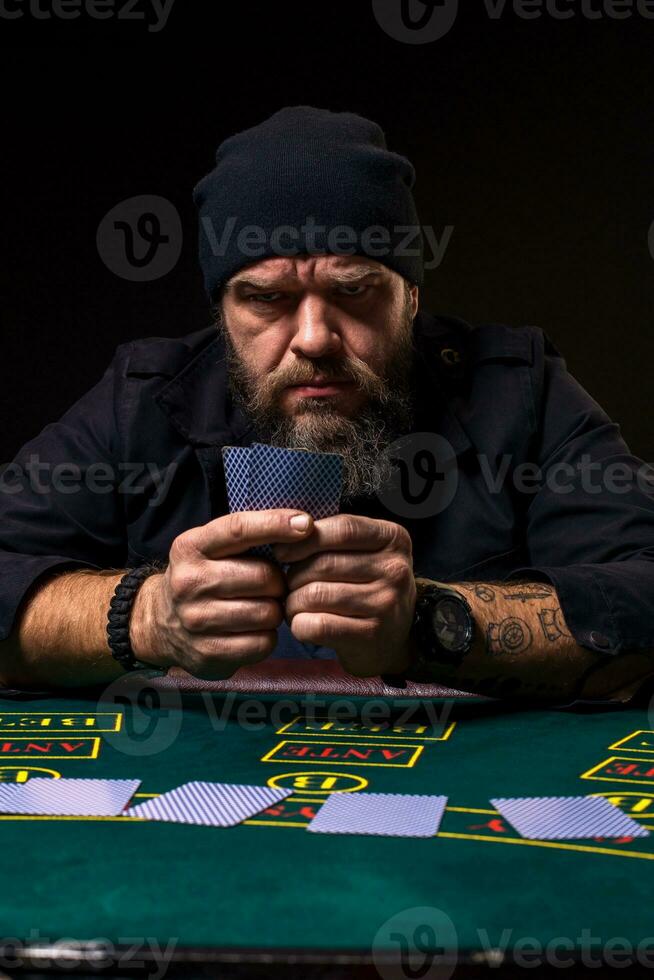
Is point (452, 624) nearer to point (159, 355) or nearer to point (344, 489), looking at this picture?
point (344, 489)

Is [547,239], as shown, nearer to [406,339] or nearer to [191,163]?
[191,163]

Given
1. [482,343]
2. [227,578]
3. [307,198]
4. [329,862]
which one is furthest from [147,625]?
[482,343]

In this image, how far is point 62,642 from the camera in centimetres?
211

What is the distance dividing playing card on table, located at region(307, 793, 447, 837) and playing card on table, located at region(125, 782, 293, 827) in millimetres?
85

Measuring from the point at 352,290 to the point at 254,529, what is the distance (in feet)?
3.00

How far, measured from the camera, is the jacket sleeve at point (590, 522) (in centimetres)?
207

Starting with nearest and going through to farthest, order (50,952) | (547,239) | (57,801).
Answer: (50,952), (57,801), (547,239)

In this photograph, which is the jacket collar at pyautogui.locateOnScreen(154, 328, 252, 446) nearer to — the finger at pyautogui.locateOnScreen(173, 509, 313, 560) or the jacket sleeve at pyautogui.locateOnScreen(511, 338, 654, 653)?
the jacket sleeve at pyautogui.locateOnScreen(511, 338, 654, 653)

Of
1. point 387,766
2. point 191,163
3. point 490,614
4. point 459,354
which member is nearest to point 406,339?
point 459,354

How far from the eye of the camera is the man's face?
2.41m

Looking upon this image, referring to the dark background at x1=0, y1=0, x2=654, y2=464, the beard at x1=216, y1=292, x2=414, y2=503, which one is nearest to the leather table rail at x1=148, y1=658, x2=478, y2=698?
the beard at x1=216, y1=292, x2=414, y2=503

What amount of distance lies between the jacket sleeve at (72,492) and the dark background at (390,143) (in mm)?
1741

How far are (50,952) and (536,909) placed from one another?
1.47 ft

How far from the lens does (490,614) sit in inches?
81.5
